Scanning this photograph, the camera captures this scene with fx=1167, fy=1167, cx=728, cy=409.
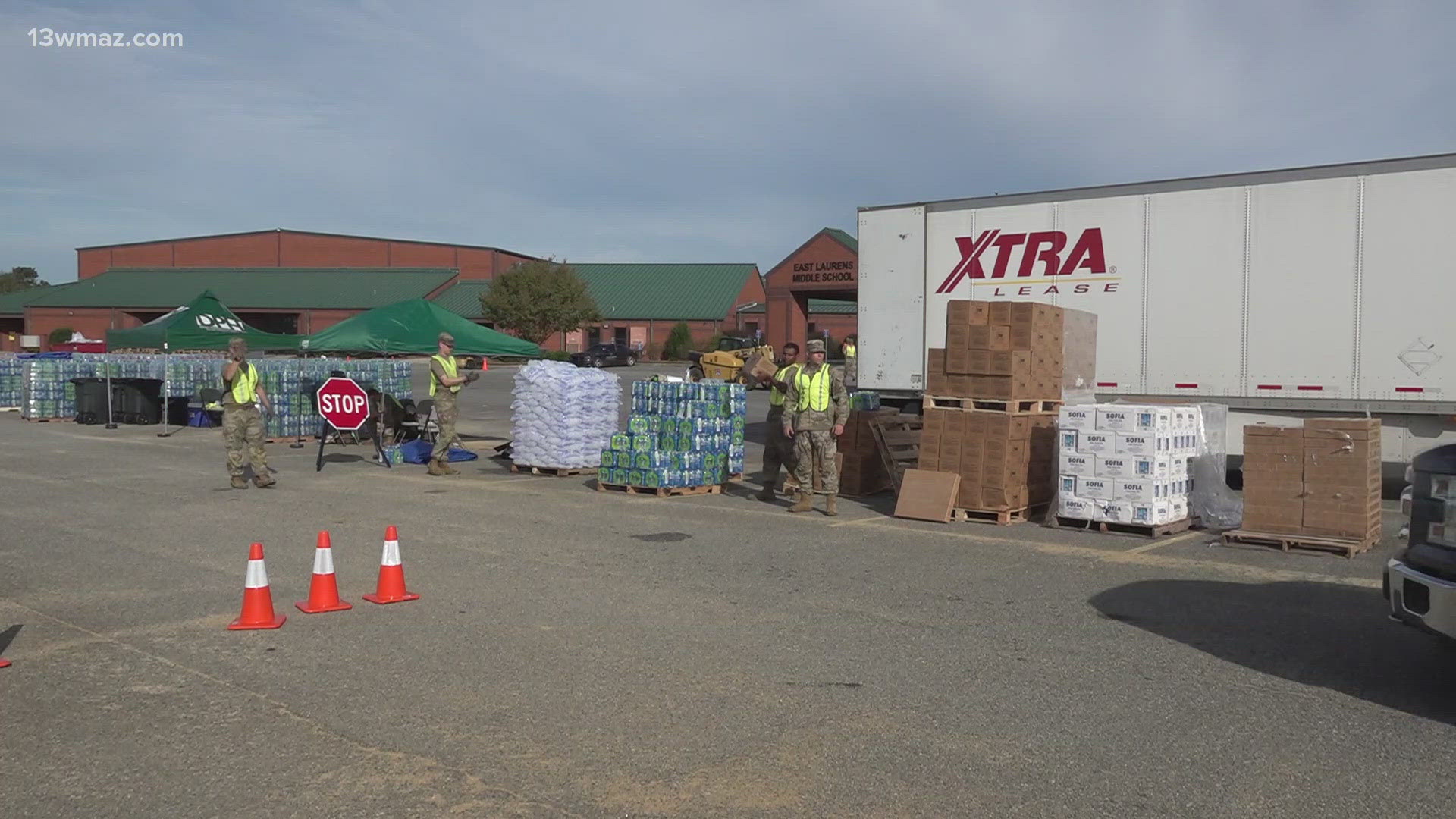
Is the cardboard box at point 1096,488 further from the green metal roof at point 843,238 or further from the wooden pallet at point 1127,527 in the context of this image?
the green metal roof at point 843,238

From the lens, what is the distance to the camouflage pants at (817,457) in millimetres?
13242

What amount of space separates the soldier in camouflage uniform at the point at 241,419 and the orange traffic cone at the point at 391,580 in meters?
7.38

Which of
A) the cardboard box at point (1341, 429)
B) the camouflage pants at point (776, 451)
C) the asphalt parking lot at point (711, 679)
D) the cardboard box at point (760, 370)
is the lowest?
the asphalt parking lot at point (711, 679)

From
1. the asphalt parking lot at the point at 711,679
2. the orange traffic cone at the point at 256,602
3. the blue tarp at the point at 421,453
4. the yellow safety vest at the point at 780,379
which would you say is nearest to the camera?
the asphalt parking lot at the point at 711,679

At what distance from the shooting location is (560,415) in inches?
652

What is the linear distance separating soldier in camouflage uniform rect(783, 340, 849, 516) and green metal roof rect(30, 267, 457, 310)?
61.3 m

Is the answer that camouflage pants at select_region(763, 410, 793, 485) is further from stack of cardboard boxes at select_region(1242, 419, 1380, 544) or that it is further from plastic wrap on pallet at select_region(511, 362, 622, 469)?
stack of cardboard boxes at select_region(1242, 419, 1380, 544)

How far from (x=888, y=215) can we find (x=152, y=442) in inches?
561

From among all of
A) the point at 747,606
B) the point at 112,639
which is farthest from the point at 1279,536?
the point at 112,639

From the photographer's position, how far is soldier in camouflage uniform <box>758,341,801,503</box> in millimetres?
14047

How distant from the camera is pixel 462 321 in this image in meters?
20.8

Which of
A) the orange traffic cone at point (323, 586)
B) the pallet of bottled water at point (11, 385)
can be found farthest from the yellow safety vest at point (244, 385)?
the pallet of bottled water at point (11, 385)

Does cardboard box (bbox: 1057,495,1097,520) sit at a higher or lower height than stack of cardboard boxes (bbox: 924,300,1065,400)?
lower

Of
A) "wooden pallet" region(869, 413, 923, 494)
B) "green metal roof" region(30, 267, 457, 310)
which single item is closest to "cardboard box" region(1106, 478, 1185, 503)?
"wooden pallet" region(869, 413, 923, 494)
